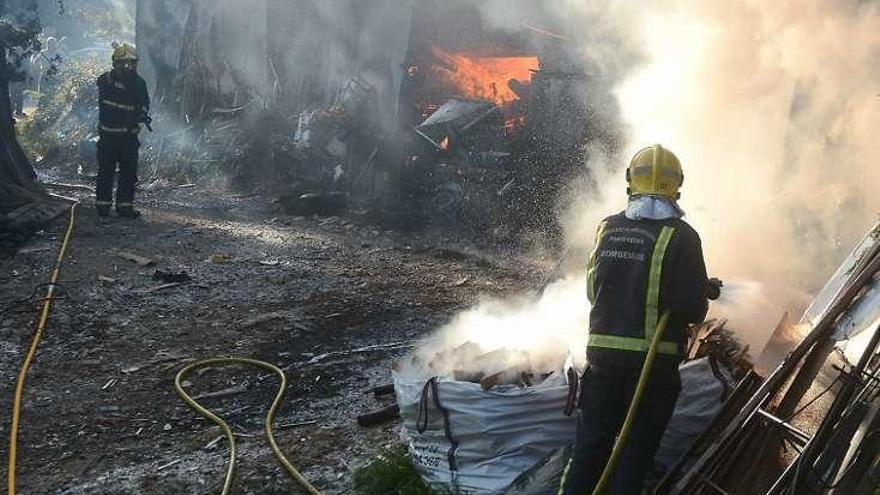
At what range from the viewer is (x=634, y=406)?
2672mm

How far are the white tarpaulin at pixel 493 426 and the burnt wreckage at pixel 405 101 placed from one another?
6004 millimetres

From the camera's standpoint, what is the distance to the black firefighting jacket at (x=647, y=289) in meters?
2.70

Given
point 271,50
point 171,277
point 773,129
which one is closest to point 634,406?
point 171,277

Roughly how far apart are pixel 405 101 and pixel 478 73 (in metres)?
1.56

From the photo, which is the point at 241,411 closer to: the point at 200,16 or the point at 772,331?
the point at 772,331

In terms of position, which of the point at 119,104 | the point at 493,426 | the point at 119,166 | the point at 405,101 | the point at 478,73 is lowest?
the point at 493,426

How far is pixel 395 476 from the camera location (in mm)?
3461

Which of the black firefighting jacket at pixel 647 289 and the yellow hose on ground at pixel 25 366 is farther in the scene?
the yellow hose on ground at pixel 25 366

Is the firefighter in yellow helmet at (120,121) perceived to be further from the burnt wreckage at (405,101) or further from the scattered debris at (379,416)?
the scattered debris at (379,416)

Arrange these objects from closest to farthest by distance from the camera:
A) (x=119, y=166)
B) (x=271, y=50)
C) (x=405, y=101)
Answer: (x=119, y=166) → (x=405, y=101) → (x=271, y=50)

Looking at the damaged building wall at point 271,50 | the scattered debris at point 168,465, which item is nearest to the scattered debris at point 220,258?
the scattered debris at point 168,465

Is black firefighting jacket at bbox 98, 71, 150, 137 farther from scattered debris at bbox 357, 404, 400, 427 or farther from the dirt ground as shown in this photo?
scattered debris at bbox 357, 404, 400, 427

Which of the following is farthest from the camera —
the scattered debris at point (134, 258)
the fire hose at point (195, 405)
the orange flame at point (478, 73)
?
the orange flame at point (478, 73)

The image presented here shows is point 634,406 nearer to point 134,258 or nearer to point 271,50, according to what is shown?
point 134,258
